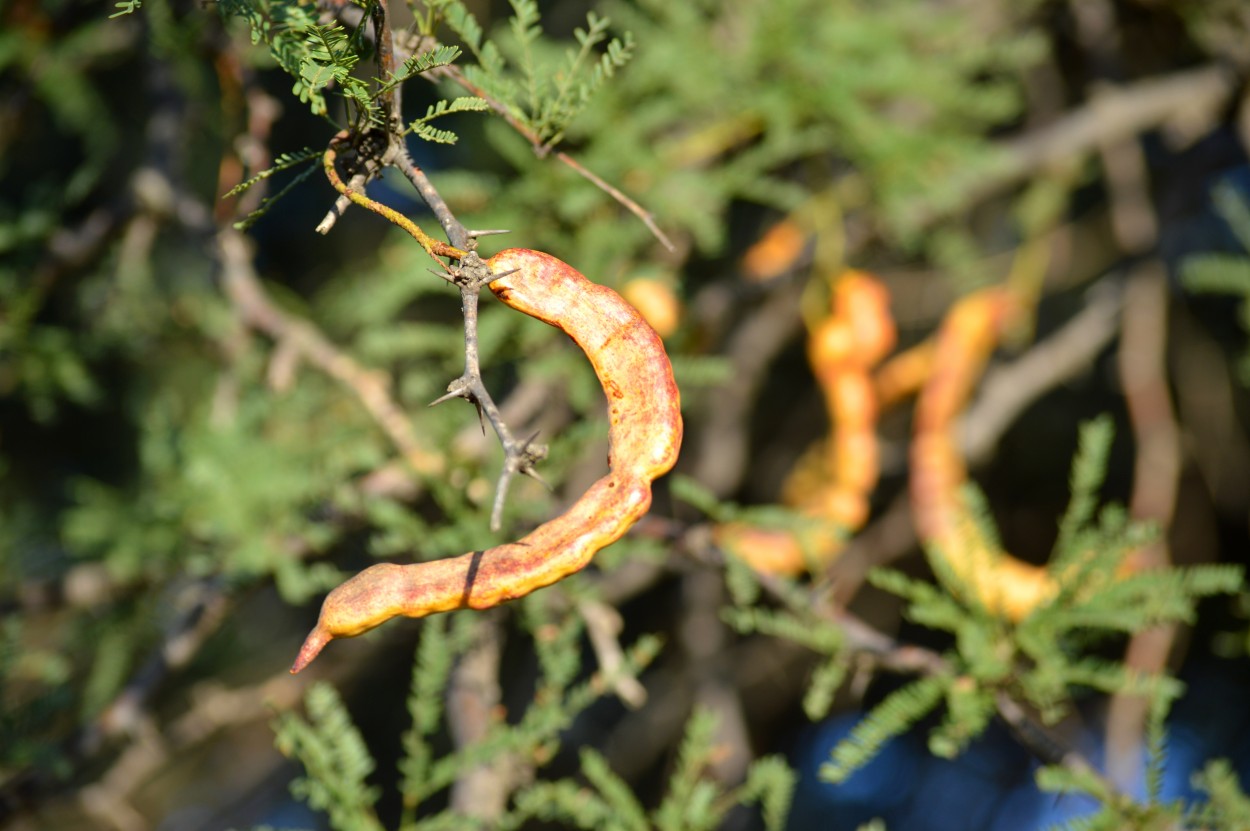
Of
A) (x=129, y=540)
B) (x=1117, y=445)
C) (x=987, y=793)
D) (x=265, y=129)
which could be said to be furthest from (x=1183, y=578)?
(x=987, y=793)

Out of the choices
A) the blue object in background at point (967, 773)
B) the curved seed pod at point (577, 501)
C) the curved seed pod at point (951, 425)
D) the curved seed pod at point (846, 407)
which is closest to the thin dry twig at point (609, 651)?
the curved seed pod at point (846, 407)

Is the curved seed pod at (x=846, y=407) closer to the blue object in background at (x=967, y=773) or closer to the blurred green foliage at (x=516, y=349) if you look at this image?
the blurred green foliage at (x=516, y=349)

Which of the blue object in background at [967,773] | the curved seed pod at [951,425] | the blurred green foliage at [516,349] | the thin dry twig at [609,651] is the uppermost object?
the blurred green foliage at [516,349]

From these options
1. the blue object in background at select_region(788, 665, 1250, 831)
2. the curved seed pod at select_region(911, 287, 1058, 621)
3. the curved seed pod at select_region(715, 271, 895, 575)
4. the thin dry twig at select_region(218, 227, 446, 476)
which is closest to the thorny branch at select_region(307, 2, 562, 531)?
the thin dry twig at select_region(218, 227, 446, 476)

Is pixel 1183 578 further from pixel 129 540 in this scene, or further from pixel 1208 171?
pixel 129 540

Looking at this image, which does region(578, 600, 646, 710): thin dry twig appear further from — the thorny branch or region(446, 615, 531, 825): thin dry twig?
the thorny branch

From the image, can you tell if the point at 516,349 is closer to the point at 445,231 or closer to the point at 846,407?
the point at 846,407

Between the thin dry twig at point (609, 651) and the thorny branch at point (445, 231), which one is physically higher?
the thorny branch at point (445, 231)
